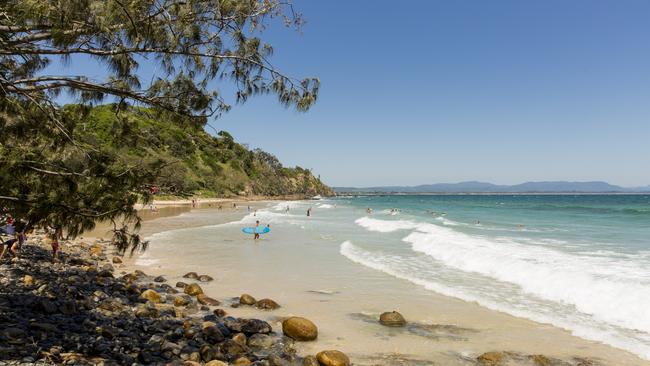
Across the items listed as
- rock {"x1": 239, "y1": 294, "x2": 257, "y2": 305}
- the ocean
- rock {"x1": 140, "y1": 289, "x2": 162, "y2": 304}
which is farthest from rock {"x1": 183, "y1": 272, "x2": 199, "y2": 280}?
rock {"x1": 239, "y1": 294, "x2": 257, "y2": 305}

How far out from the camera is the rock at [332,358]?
6424 mm

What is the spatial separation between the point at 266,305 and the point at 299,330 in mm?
2217

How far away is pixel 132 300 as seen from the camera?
940cm

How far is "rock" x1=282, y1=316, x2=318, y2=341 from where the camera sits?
768 centimetres

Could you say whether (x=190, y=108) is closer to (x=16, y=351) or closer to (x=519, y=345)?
(x=16, y=351)

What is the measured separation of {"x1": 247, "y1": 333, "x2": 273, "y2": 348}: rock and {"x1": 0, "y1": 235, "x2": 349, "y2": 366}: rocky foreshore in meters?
0.02

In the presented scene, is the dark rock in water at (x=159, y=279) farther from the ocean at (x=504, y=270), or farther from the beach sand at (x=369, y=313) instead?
the ocean at (x=504, y=270)

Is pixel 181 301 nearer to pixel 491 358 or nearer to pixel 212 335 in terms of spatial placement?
pixel 212 335

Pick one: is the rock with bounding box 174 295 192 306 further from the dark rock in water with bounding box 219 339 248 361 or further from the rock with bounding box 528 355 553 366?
the rock with bounding box 528 355 553 366

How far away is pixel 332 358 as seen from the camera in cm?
648

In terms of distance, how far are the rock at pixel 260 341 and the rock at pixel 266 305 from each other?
213 centimetres

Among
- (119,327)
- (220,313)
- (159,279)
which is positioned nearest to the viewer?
(119,327)

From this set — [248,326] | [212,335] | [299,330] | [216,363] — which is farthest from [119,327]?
[299,330]

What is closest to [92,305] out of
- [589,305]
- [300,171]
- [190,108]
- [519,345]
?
[190,108]
